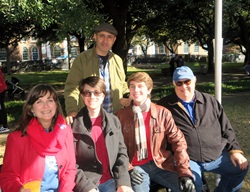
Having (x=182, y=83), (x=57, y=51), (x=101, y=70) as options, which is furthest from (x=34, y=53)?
(x=182, y=83)

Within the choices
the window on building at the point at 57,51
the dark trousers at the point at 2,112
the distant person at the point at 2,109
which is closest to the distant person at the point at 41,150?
the distant person at the point at 2,109

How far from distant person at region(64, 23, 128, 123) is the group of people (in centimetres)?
1

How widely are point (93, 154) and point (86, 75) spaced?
3.95 ft

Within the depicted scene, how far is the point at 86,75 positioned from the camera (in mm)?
3709

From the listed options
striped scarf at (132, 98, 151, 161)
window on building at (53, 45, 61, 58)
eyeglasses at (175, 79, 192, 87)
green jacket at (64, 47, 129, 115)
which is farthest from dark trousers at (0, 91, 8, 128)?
window on building at (53, 45, 61, 58)

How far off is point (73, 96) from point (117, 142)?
0.95m

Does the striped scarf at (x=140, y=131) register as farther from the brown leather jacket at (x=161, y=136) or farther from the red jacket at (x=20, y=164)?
the red jacket at (x=20, y=164)

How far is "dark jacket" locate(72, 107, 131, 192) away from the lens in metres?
2.81

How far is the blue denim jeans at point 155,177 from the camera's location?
310 cm

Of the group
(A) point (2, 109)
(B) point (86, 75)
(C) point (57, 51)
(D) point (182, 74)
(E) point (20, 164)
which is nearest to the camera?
(E) point (20, 164)

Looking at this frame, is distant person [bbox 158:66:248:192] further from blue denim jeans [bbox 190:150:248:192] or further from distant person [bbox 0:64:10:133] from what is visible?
distant person [bbox 0:64:10:133]

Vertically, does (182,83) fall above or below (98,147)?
above

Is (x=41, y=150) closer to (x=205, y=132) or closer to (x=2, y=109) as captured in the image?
(x=205, y=132)

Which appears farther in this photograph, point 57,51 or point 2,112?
point 57,51
